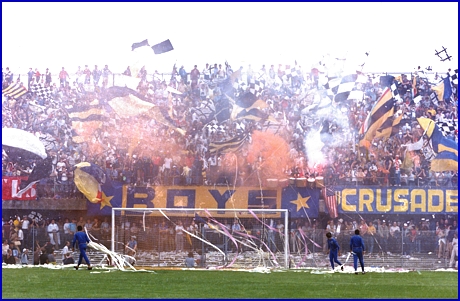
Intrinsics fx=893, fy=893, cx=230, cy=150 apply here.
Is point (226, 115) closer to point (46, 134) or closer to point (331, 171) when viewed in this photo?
point (331, 171)

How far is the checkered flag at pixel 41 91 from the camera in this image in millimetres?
33719

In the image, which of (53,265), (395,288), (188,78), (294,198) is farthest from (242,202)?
(395,288)

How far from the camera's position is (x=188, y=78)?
112 ft

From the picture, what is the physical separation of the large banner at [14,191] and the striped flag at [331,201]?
10.3 m

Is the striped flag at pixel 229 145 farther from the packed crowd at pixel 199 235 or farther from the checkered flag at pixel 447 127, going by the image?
the checkered flag at pixel 447 127

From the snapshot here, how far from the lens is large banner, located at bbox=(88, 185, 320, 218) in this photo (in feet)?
103

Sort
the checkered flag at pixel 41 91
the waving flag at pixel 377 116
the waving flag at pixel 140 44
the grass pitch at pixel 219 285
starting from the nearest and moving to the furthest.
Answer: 1. the grass pitch at pixel 219 285
2. the waving flag at pixel 377 116
3. the checkered flag at pixel 41 91
4. the waving flag at pixel 140 44

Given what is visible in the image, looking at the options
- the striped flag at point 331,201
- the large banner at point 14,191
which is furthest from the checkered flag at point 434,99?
the large banner at point 14,191

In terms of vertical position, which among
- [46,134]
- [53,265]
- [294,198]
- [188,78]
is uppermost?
[188,78]

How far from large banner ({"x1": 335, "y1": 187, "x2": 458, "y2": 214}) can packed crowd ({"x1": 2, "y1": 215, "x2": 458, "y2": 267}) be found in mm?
644

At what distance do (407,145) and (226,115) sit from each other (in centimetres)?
686

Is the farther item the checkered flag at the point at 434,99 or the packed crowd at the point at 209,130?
the checkered flag at the point at 434,99

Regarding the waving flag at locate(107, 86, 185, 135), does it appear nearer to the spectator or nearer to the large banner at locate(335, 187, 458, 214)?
the spectator

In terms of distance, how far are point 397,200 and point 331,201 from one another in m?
2.29
